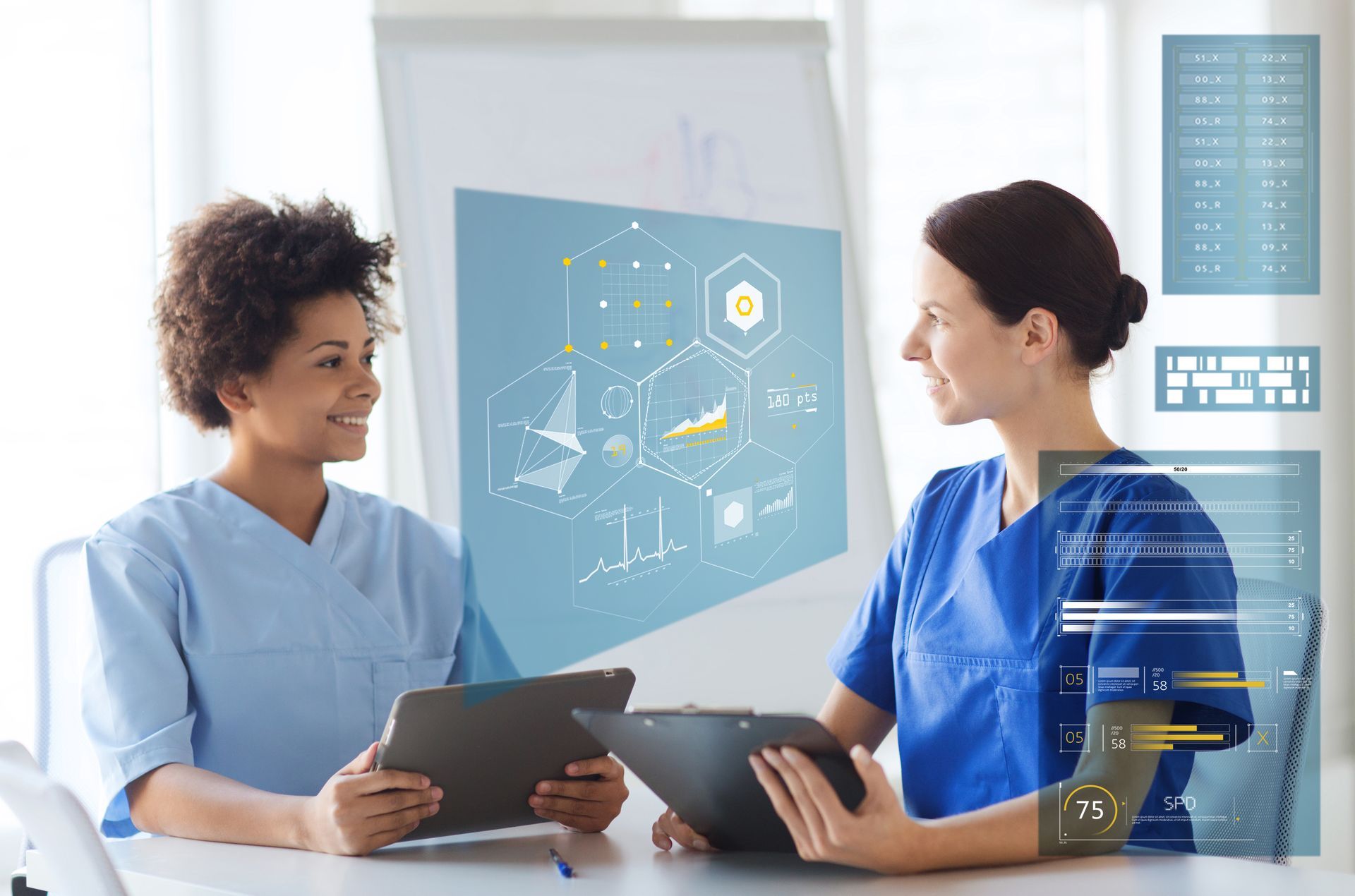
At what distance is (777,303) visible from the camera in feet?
5.13

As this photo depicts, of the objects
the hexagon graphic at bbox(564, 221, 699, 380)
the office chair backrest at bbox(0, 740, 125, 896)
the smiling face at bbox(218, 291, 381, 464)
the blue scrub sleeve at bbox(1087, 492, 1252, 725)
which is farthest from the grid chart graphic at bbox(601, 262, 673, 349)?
the office chair backrest at bbox(0, 740, 125, 896)

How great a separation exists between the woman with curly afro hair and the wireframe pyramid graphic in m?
0.14

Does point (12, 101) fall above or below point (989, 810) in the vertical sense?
above

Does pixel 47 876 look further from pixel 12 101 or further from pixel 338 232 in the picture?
pixel 12 101

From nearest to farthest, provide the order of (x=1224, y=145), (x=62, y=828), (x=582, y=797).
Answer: (x=62, y=828) < (x=582, y=797) < (x=1224, y=145)

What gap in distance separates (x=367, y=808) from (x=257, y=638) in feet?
1.17

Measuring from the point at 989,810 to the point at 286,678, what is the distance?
30.8 inches

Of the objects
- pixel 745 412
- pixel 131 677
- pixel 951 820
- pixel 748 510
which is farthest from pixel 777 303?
pixel 131 677

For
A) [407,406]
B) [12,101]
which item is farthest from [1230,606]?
[12,101]

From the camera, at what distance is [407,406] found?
8.84 feet

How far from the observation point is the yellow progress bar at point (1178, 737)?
1.01 meters

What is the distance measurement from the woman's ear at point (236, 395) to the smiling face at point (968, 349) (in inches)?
30.9

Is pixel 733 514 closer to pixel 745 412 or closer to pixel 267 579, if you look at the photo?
pixel 745 412

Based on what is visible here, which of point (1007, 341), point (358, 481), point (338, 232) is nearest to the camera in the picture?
point (1007, 341)
